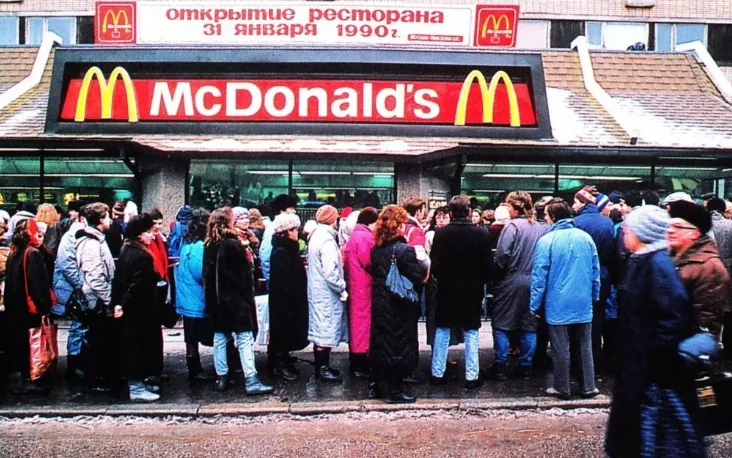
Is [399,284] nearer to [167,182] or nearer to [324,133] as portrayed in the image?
[324,133]

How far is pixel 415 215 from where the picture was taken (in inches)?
351

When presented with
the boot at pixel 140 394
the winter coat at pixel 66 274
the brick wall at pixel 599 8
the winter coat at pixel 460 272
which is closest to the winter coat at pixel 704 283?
the winter coat at pixel 460 272

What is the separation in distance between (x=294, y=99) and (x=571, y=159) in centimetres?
525

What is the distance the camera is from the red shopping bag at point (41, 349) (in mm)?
7270

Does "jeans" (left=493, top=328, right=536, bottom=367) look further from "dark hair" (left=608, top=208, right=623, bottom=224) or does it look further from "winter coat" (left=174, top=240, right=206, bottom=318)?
"winter coat" (left=174, top=240, right=206, bottom=318)

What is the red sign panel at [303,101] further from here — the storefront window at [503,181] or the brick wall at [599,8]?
the brick wall at [599,8]

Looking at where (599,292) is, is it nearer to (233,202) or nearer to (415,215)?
(415,215)

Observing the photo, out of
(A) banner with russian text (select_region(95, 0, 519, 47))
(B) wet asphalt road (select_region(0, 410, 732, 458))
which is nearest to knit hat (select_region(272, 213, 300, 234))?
(B) wet asphalt road (select_region(0, 410, 732, 458))

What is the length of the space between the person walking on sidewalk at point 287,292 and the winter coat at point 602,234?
3.15 meters

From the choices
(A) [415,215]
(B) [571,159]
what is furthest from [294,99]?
(B) [571,159]

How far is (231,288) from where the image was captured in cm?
725

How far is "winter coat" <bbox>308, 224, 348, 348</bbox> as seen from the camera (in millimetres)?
7621

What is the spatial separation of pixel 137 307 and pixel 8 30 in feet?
57.8

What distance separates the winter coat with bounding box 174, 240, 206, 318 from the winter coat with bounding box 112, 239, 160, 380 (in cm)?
63
